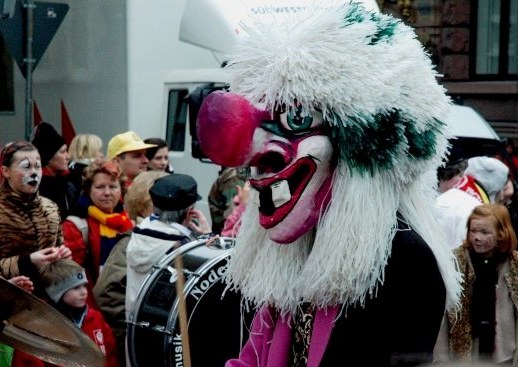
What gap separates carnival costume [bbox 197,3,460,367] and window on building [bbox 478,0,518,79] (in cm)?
1437

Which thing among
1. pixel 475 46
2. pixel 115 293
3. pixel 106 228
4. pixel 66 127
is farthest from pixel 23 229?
pixel 475 46

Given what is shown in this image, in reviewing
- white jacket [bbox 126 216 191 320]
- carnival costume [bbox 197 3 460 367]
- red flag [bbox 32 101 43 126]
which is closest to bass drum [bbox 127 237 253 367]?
white jacket [bbox 126 216 191 320]

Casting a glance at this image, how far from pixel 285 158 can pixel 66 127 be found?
758 centimetres

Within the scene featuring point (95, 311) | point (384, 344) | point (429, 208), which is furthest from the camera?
point (95, 311)

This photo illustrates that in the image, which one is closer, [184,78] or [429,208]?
[429,208]

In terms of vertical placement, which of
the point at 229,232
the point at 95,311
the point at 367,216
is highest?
the point at 367,216

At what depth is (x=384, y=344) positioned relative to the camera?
3.02 m

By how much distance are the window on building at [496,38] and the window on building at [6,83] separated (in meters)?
8.38

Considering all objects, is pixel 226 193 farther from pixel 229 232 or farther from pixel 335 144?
pixel 335 144

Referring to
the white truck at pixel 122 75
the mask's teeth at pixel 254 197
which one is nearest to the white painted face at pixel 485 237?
the mask's teeth at pixel 254 197

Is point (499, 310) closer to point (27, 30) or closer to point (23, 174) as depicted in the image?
point (23, 174)

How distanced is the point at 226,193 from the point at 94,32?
11.4 ft

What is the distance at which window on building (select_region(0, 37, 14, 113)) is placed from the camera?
10484 mm

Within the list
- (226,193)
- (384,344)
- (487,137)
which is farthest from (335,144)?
(487,137)
